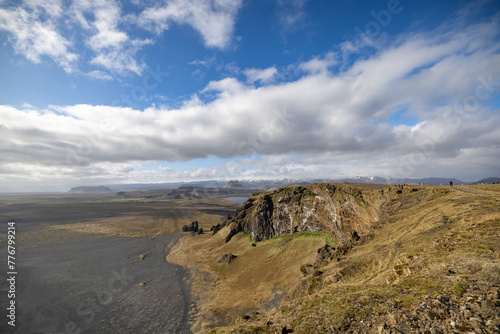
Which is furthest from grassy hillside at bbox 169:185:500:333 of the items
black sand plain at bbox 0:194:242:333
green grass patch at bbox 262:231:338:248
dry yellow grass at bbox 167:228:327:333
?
black sand plain at bbox 0:194:242:333

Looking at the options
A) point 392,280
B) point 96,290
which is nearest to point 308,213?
point 392,280

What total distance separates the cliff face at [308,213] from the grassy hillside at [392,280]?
3372mm

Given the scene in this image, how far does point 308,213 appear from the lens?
5206 cm

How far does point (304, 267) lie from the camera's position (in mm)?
35562

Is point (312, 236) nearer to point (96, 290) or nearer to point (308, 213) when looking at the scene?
point (308, 213)

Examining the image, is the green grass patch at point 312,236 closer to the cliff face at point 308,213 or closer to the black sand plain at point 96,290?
the cliff face at point 308,213

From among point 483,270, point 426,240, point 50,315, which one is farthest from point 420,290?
point 50,315

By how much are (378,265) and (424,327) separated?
15025mm

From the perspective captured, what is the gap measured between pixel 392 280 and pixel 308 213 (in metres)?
36.8

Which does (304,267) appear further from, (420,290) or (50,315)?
(50,315)

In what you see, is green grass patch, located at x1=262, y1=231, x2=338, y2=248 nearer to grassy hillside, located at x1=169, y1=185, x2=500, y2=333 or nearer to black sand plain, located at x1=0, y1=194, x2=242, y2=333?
grassy hillside, located at x1=169, y1=185, x2=500, y2=333

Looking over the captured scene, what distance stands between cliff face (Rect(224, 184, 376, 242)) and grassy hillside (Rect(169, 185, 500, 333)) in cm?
337

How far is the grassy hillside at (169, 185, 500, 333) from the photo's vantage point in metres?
9.52

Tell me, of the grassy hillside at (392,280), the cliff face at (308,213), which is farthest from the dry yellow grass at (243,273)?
the cliff face at (308,213)
